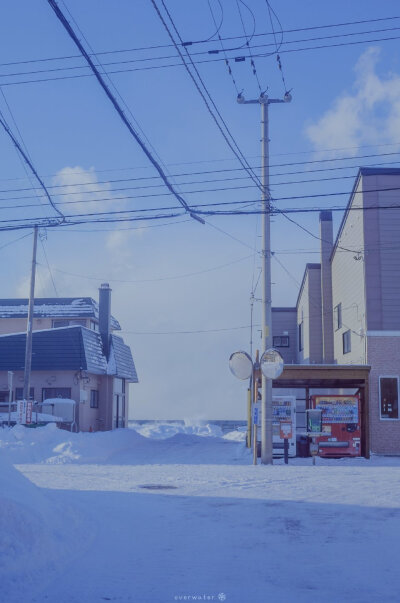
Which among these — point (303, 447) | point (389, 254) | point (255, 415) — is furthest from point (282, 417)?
point (389, 254)

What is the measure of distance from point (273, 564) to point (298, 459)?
1680cm

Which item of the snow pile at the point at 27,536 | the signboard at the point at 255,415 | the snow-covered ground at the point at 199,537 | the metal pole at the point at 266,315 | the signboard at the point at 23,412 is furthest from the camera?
the signboard at the point at 23,412

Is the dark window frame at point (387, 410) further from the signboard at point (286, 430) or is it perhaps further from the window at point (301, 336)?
the window at point (301, 336)

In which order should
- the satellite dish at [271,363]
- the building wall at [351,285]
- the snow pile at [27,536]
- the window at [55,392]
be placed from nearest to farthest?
the snow pile at [27,536]
the satellite dish at [271,363]
the building wall at [351,285]
the window at [55,392]

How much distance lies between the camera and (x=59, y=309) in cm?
4188

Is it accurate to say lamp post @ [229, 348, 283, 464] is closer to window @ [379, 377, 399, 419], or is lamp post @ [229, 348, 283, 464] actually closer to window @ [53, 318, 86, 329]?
window @ [379, 377, 399, 419]

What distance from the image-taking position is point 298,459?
968 inches

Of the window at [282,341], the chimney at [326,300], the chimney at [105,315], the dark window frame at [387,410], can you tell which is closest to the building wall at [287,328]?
the window at [282,341]

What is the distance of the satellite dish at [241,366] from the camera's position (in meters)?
22.6

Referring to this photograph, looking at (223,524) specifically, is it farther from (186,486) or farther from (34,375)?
(34,375)

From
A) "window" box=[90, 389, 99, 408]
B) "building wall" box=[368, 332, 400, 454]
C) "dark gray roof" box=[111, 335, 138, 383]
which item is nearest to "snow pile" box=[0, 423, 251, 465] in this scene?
"building wall" box=[368, 332, 400, 454]

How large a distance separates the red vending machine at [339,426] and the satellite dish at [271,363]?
4.35m

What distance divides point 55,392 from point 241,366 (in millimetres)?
15037

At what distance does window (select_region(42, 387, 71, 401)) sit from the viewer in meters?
34.6
